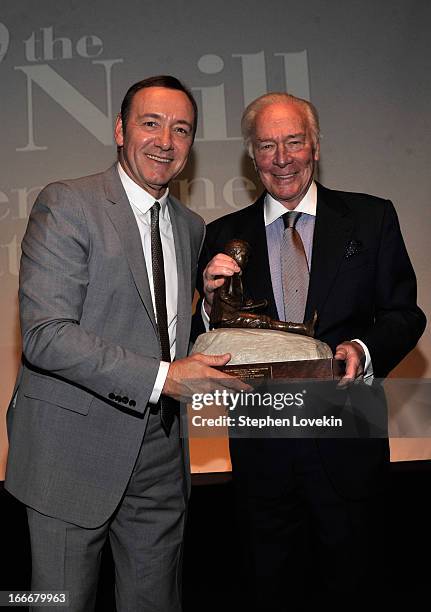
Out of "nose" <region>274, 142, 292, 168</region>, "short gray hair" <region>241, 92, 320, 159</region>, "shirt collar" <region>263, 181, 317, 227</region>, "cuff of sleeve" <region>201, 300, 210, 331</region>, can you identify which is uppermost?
"short gray hair" <region>241, 92, 320, 159</region>

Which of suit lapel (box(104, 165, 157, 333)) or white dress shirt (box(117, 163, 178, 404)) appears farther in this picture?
white dress shirt (box(117, 163, 178, 404))

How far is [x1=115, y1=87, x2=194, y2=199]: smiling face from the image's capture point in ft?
7.79

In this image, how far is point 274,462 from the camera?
232 centimetres

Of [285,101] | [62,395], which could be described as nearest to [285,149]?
[285,101]

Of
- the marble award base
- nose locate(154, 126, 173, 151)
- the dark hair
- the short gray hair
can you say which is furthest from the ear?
the marble award base

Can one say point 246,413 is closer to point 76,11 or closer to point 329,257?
point 329,257

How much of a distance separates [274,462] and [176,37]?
2.95 meters

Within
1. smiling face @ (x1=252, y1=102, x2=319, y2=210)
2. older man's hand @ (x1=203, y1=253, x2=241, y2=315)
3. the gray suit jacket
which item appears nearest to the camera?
the gray suit jacket

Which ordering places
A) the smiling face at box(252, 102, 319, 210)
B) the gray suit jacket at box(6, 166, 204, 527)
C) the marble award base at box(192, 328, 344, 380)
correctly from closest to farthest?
the marble award base at box(192, 328, 344, 380)
the gray suit jacket at box(6, 166, 204, 527)
the smiling face at box(252, 102, 319, 210)

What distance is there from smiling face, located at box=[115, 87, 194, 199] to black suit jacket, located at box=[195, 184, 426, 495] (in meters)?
0.36

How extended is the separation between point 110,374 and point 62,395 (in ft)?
0.75

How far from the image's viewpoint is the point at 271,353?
81.6 inches

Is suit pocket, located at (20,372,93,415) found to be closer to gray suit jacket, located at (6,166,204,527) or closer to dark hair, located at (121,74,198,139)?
gray suit jacket, located at (6,166,204,527)

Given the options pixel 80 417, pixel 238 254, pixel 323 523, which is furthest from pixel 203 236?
pixel 323 523
